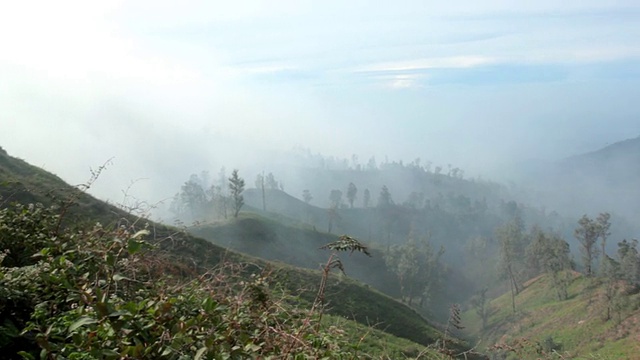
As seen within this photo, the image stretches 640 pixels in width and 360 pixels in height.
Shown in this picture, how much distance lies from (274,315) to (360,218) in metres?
178

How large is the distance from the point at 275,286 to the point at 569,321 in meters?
62.2

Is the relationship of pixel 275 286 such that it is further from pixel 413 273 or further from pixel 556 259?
pixel 413 273

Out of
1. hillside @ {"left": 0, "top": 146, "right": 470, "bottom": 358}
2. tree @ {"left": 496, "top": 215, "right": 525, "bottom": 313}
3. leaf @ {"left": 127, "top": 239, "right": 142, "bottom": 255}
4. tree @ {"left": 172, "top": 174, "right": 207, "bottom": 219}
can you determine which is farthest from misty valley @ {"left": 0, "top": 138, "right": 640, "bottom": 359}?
tree @ {"left": 172, "top": 174, "right": 207, "bottom": 219}

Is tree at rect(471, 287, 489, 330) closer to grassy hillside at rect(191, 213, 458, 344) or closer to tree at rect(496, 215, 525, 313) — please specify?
tree at rect(496, 215, 525, 313)

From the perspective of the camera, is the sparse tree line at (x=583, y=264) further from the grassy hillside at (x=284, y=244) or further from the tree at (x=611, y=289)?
the grassy hillside at (x=284, y=244)

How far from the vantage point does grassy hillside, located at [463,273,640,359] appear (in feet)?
137

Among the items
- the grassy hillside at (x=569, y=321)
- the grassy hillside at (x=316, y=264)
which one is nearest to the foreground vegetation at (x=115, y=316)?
the grassy hillside at (x=569, y=321)

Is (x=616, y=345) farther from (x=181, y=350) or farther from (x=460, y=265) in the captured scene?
(x=460, y=265)

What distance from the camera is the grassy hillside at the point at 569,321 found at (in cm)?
4178

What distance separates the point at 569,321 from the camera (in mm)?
55188

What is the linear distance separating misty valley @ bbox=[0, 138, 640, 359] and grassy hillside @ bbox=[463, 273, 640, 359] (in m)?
0.30

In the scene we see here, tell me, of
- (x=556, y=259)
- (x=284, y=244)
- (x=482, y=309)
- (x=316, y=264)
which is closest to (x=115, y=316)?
(x=316, y=264)

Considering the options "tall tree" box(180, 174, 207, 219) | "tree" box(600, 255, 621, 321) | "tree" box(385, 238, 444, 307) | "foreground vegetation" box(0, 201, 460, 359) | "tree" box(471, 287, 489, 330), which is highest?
"tall tree" box(180, 174, 207, 219)

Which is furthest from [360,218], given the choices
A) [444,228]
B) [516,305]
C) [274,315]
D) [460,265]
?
[274,315]
